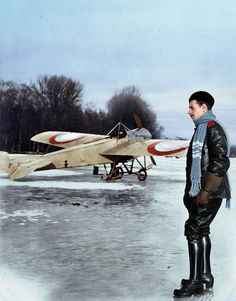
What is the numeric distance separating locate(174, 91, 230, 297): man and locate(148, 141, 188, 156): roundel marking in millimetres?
8939

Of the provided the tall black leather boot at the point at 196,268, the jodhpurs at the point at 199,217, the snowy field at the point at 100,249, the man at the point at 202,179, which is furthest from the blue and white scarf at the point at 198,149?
the snowy field at the point at 100,249

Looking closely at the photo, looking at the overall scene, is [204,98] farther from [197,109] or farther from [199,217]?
[199,217]

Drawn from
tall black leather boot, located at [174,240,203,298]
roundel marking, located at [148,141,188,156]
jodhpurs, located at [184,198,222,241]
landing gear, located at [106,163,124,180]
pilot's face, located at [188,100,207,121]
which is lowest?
landing gear, located at [106,163,124,180]

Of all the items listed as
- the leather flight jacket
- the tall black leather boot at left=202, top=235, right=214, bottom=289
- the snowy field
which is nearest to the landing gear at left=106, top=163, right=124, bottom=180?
the snowy field

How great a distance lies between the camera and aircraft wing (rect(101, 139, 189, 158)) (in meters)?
12.2

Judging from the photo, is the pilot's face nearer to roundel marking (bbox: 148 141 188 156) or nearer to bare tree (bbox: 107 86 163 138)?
bare tree (bbox: 107 86 163 138)

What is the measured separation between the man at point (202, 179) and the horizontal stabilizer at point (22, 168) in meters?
7.97

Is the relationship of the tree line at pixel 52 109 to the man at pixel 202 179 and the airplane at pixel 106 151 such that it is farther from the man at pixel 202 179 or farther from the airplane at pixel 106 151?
the airplane at pixel 106 151

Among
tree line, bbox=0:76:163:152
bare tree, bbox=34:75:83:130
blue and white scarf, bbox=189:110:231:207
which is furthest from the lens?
bare tree, bbox=34:75:83:130

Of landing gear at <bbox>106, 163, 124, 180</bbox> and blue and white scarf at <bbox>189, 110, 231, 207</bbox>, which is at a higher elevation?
blue and white scarf at <bbox>189, 110, 231, 207</bbox>

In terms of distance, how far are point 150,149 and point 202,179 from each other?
9.53 meters

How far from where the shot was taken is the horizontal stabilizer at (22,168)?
10.7 metres

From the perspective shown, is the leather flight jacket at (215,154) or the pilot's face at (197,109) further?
the pilot's face at (197,109)

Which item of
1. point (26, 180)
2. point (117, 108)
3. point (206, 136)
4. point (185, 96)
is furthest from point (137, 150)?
point (206, 136)
